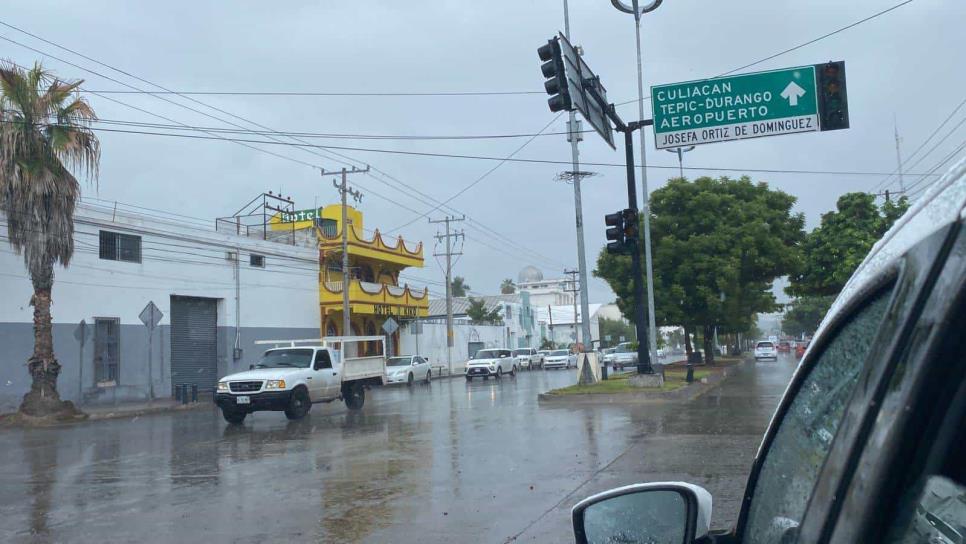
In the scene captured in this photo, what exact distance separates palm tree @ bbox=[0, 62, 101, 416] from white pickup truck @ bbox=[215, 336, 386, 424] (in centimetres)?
691

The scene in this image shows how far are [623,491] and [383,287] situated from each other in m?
42.7

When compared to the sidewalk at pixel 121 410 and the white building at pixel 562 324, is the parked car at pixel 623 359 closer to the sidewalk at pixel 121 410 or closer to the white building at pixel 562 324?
the sidewalk at pixel 121 410

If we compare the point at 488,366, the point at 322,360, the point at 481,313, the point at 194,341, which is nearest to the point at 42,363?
the point at 322,360

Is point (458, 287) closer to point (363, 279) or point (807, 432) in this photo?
point (363, 279)

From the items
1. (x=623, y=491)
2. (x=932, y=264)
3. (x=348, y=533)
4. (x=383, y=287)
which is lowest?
(x=348, y=533)

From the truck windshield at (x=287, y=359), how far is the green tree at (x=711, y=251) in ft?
66.1

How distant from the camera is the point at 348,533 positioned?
7750mm

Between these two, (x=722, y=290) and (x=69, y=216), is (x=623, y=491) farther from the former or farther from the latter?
(x=722, y=290)

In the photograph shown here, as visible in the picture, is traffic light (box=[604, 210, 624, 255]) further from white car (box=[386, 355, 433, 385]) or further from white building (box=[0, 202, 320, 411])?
white car (box=[386, 355, 433, 385])

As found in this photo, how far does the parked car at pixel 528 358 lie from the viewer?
189 ft

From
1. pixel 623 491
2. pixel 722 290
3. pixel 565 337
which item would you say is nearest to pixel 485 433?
pixel 623 491

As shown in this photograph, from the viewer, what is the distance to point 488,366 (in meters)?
43.1

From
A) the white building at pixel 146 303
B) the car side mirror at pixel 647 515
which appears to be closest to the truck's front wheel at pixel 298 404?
the white building at pixel 146 303

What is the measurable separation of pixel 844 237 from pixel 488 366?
18.9m
